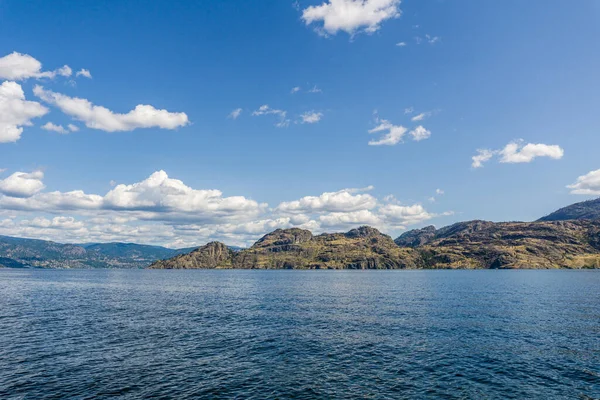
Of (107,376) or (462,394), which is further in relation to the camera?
(107,376)

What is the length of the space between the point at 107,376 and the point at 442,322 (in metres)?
66.1

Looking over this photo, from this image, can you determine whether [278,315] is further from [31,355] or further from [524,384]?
[524,384]

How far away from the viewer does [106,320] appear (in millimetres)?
83562

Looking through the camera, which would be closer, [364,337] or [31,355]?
[31,355]

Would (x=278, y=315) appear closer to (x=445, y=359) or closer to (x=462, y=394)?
(x=445, y=359)

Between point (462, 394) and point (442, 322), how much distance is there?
4460cm

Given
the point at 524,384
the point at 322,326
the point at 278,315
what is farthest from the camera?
the point at 278,315

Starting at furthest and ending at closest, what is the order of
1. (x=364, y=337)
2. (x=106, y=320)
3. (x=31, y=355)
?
1. (x=106, y=320)
2. (x=364, y=337)
3. (x=31, y=355)

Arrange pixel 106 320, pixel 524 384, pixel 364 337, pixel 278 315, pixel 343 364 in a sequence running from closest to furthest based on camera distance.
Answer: pixel 524 384 < pixel 343 364 < pixel 364 337 < pixel 106 320 < pixel 278 315

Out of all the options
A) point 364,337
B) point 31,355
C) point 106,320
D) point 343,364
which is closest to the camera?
point 343,364

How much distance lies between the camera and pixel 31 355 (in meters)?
54.2

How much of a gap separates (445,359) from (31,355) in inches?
2352

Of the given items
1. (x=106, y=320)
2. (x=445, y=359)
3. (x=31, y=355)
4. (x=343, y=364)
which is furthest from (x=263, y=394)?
(x=106, y=320)

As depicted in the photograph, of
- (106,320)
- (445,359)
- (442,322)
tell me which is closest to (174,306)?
(106,320)
